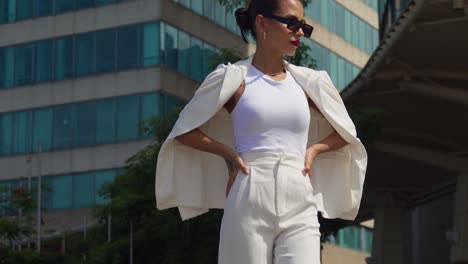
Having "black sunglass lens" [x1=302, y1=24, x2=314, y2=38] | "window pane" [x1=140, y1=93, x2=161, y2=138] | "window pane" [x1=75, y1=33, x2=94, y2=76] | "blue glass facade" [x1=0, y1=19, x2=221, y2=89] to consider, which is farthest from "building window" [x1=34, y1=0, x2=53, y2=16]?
"black sunglass lens" [x1=302, y1=24, x2=314, y2=38]

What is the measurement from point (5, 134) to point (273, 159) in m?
47.5

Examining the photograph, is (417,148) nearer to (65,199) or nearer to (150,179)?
(150,179)

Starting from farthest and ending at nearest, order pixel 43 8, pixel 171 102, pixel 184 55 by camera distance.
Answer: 1. pixel 43 8
2. pixel 184 55
3. pixel 171 102

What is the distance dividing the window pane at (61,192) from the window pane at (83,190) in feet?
0.87

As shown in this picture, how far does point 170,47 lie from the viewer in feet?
164

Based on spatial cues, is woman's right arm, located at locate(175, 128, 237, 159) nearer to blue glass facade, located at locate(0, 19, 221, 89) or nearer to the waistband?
the waistband

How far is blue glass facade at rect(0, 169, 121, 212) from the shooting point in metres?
50.4

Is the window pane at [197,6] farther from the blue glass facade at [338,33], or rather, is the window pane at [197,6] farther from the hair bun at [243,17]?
the hair bun at [243,17]

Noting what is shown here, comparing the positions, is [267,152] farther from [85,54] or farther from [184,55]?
[85,54]

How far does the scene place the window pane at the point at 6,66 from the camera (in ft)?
176

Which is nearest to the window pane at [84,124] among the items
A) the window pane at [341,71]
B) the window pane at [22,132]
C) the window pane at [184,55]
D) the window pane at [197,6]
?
the window pane at [22,132]

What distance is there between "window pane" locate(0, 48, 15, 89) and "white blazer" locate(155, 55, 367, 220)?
47418mm

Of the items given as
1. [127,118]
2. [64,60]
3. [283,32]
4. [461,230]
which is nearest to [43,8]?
[64,60]

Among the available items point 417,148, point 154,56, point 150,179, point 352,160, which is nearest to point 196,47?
point 154,56
